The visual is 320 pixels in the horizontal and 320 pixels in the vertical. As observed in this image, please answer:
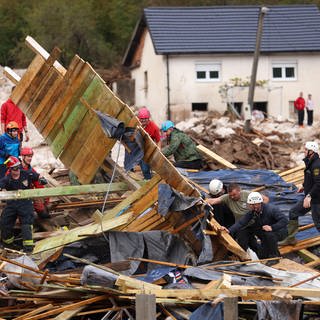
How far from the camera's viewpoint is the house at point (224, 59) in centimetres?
3853

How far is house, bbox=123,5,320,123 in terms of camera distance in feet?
126

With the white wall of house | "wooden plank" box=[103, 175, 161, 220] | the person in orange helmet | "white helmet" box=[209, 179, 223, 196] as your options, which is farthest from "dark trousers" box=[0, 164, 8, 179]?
the white wall of house

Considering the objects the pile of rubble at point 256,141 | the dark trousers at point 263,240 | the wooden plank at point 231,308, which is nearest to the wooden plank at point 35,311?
the wooden plank at point 231,308

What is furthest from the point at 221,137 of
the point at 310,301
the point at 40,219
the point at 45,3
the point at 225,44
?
the point at 45,3

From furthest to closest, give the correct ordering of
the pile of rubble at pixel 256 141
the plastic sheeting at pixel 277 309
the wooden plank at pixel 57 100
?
the pile of rubble at pixel 256 141
the wooden plank at pixel 57 100
the plastic sheeting at pixel 277 309

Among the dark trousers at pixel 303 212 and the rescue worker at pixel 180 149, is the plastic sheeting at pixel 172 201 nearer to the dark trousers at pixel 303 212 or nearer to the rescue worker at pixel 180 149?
the dark trousers at pixel 303 212

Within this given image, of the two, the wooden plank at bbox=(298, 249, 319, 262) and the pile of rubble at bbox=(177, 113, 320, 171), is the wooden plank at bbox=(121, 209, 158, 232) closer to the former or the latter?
the wooden plank at bbox=(298, 249, 319, 262)

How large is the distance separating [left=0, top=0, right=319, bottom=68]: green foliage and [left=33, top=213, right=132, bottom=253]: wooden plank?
29477 mm

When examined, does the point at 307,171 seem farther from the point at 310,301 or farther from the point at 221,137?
the point at 221,137

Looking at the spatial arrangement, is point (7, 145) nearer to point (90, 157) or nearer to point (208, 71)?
point (90, 157)

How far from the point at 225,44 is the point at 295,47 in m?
3.25

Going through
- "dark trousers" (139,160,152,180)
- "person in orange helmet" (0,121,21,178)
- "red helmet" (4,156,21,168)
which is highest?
"person in orange helmet" (0,121,21,178)

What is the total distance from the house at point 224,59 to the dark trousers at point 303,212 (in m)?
24.1

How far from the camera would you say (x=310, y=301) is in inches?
403
